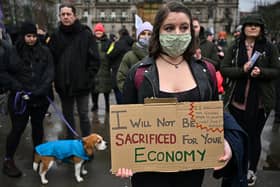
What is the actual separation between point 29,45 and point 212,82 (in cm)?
315

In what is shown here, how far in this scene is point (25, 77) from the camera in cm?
505

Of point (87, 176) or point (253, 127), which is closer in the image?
point (253, 127)

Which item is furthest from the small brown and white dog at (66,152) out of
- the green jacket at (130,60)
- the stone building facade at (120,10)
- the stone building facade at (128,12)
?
the stone building facade at (120,10)

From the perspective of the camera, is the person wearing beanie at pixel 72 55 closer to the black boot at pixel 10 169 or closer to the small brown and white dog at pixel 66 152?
the small brown and white dog at pixel 66 152

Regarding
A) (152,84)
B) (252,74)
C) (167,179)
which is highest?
(152,84)

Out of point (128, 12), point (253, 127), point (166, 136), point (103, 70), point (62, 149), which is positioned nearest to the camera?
point (166, 136)

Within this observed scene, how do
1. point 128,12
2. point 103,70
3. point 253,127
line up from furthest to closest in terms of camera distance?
1. point 128,12
2. point 103,70
3. point 253,127

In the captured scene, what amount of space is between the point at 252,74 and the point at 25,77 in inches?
103

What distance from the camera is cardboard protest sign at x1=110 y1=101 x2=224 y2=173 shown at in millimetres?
2314

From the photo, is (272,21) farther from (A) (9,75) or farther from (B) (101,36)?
(A) (9,75)

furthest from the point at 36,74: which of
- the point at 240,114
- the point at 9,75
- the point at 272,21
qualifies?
the point at 272,21

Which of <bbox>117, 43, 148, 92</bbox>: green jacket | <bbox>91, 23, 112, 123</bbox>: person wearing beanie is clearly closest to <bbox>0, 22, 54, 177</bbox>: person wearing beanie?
<bbox>117, 43, 148, 92</bbox>: green jacket

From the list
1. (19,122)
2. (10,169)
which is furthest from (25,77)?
(10,169)

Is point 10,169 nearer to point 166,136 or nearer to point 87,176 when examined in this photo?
point 87,176
